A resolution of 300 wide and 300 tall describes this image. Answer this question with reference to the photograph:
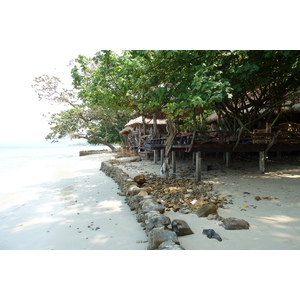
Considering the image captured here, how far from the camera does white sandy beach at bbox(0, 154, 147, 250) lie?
260 cm

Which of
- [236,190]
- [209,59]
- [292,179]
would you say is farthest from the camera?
[292,179]

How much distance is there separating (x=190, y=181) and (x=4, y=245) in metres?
3.99

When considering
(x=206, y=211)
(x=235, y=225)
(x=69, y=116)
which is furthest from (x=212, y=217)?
(x=69, y=116)

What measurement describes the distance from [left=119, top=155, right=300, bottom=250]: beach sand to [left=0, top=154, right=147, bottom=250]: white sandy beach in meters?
0.76

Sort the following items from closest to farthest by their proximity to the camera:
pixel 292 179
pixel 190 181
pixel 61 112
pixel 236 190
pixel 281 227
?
pixel 281 227 → pixel 236 190 → pixel 292 179 → pixel 190 181 → pixel 61 112

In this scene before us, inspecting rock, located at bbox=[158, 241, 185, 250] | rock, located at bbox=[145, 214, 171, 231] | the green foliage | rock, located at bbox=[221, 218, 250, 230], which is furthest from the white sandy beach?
the green foliage

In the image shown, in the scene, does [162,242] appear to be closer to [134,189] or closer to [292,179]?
[134,189]

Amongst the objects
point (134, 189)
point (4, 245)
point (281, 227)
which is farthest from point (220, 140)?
point (4, 245)

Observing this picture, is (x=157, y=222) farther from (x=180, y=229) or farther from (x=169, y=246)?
(x=169, y=246)

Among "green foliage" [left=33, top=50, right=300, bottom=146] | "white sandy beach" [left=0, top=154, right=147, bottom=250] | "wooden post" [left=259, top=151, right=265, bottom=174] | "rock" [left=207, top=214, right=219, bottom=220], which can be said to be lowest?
"white sandy beach" [left=0, top=154, right=147, bottom=250]

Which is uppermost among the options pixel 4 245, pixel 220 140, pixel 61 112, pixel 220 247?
pixel 61 112

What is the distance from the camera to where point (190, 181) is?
5457 mm

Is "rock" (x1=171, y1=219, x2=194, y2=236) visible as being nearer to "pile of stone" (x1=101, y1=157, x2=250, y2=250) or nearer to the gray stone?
"pile of stone" (x1=101, y1=157, x2=250, y2=250)

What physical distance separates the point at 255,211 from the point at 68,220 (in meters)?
2.89
